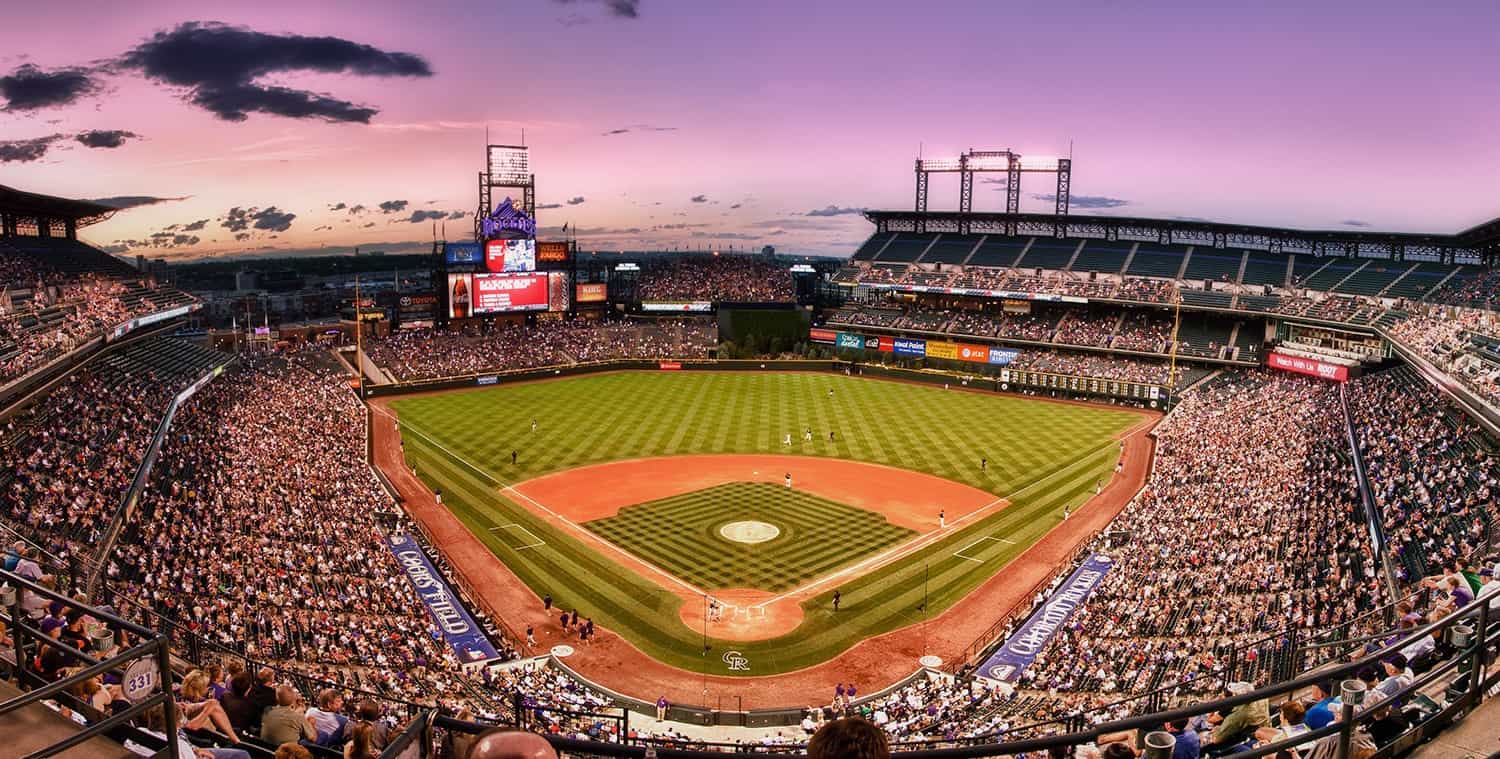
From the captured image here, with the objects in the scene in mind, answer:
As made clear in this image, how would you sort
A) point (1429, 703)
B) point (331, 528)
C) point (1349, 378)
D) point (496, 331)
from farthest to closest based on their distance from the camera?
point (496, 331) → point (1349, 378) → point (331, 528) → point (1429, 703)

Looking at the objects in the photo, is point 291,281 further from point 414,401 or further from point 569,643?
point 569,643

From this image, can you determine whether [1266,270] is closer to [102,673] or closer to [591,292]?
[591,292]

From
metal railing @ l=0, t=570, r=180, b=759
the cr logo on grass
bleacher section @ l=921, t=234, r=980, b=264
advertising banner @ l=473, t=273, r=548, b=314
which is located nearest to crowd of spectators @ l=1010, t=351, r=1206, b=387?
bleacher section @ l=921, t=234, r=980, b=264

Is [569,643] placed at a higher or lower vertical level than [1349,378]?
lower

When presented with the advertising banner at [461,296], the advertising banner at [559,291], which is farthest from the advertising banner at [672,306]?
the advertising banner at [461,296]

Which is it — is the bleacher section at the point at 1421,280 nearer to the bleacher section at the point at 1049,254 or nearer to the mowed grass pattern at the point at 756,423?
the mowed grass pattern at the point at 756,423

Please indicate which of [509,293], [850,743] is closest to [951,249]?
[509,293]

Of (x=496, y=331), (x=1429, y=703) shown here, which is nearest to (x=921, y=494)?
(x=1429, y=703)
